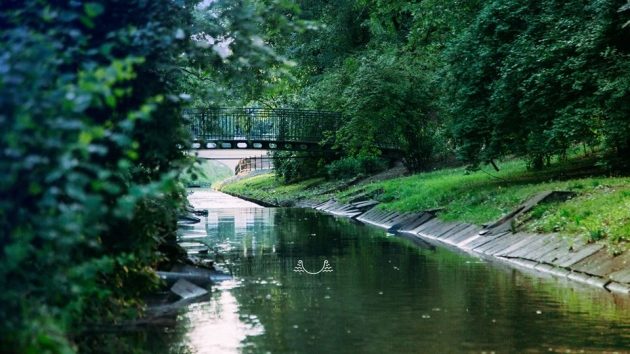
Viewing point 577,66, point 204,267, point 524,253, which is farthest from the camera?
point 577,66

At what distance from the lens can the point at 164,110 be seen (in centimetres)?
1105

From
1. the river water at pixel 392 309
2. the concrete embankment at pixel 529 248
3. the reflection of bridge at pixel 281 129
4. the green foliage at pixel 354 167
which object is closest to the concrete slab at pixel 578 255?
the concrete embankment at pixel 529 248

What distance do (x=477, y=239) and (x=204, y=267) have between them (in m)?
8.58

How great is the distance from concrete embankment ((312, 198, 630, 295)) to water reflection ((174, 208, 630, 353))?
25.2 inches

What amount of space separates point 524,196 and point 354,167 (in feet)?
98.5

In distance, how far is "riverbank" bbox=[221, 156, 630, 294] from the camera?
1811 centimetres

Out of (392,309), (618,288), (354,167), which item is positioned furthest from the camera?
Answer: (354,167)

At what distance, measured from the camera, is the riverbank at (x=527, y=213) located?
18109mm

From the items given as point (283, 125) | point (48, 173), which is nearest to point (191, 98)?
point (48, 173)

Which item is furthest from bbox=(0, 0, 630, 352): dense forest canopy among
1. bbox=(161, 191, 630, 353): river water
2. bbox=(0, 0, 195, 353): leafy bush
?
bbox=(161, 191, 630, 353): river water

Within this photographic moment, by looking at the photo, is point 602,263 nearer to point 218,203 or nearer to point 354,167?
point 354,167

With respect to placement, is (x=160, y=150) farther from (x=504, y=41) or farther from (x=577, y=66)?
(x=504, y=41)

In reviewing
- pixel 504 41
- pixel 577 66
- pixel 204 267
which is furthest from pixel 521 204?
pixel 204 267

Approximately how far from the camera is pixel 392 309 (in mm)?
14836
